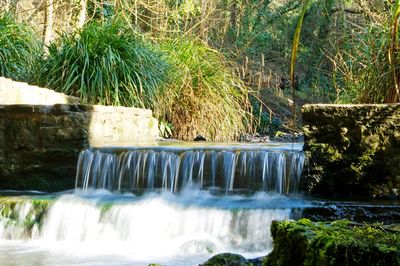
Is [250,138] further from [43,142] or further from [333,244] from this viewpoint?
[333,244]

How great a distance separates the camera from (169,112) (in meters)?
8.69

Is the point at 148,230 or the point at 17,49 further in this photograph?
the point at 17,49

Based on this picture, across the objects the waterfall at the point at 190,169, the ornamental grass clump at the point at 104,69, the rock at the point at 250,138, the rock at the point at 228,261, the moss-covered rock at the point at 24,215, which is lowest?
the moss-covered rock at the point at 24,215

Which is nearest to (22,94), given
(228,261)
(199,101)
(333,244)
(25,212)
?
(25,212)

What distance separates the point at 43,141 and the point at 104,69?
1897 mm

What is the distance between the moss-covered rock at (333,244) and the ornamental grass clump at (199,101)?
6577mm

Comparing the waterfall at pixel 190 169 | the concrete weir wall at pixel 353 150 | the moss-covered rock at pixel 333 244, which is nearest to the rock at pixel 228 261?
the moss-covered rock at pixel 333 244

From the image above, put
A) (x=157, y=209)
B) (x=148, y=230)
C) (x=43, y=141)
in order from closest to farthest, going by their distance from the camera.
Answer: (x=148, y=230) < (x=157, y=209) < (x=43, y=141)

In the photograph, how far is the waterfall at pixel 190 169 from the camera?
4.97 meters

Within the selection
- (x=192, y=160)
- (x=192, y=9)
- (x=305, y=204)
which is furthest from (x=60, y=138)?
(x=192, y=9)

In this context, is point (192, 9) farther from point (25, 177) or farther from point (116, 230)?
point (116, 230)

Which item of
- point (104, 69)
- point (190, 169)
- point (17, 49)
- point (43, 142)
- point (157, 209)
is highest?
point (17, 49)

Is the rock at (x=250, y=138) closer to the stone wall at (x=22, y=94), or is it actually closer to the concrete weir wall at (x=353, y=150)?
the stone wall at (x=22, y=94)

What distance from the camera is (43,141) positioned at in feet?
18.5
